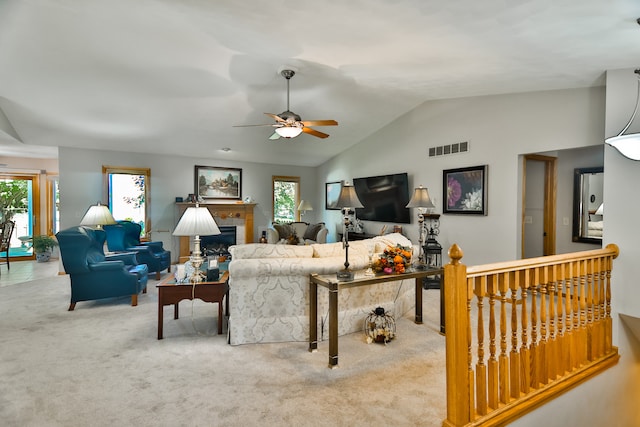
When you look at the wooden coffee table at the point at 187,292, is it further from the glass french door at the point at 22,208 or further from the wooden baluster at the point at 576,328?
the glass french door at the point at 22,208

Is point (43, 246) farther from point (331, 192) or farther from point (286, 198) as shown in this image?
point (331, 192)

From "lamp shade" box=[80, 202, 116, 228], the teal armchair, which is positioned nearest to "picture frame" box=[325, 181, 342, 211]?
"lamp shade" box=[80, 202, 116, 228]

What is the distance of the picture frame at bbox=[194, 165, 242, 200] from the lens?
8016mm

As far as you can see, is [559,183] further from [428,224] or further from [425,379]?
[425,379]

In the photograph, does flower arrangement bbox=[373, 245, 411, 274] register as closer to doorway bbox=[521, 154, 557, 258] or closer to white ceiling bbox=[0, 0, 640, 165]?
white ceiling bbox=[0, 0, 640, 165]

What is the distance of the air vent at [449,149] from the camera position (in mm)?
5477

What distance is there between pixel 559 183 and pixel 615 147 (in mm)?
2572

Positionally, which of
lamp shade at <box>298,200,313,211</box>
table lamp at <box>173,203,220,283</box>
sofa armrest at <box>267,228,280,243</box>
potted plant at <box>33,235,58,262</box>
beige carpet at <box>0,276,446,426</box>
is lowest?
beige carpet at <box>0,276,446,426</box>

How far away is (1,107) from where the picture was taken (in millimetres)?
4883

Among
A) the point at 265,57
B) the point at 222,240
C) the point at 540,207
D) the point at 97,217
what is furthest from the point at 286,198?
the point at 540,207

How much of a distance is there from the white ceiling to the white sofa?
9.23 ft

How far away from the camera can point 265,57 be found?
376 centimetres

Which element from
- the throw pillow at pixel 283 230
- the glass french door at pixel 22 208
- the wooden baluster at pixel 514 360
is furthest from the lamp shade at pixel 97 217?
the wooden baluster at pixel 514 360

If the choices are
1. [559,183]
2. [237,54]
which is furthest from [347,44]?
[559,183]
